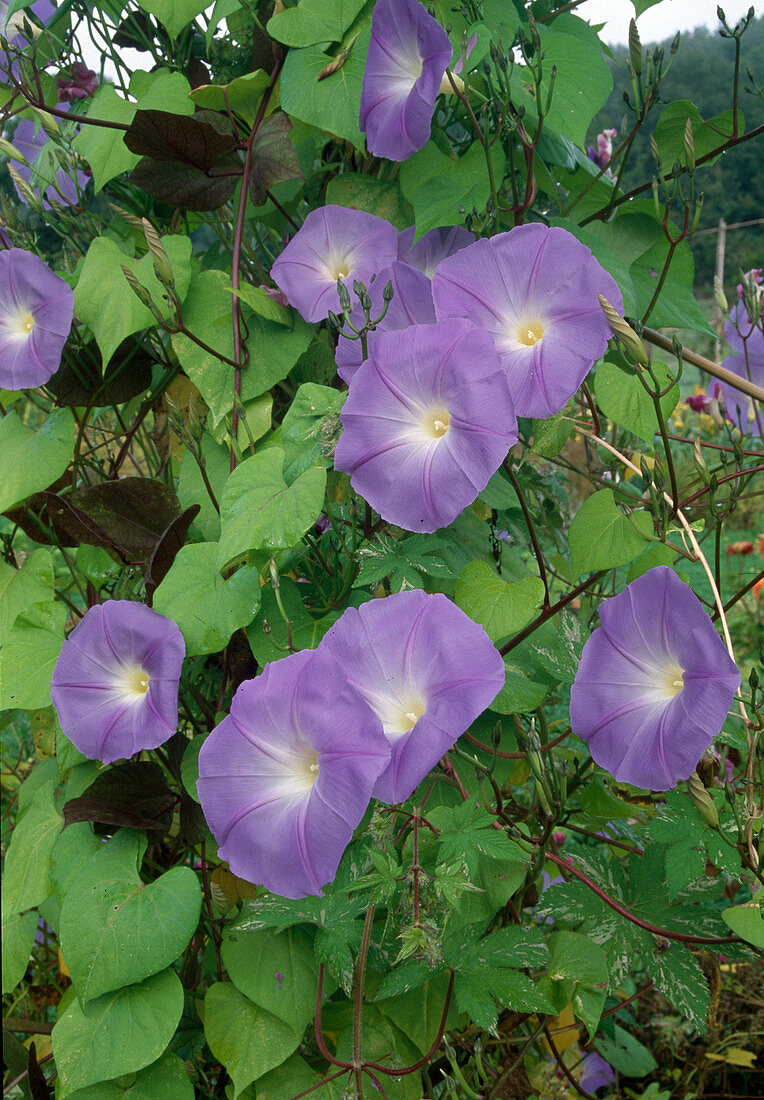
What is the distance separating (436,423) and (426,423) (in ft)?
0.03

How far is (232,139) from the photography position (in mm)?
1108

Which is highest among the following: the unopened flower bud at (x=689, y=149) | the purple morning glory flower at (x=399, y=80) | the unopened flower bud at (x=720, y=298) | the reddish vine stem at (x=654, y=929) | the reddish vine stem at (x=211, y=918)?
the purple morning glory flower at (x=399, y=80)

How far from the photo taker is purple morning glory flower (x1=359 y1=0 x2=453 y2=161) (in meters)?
0.96

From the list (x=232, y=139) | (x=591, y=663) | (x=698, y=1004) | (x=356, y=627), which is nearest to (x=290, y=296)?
(x=232, y=139)

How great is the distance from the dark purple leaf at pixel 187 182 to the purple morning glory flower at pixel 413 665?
2.17ft

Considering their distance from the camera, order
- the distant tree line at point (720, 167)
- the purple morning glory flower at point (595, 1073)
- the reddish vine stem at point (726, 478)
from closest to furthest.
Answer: the reddish vine stem at point (726, 478) → the purple morning glory flower at point (595, 1073) → the distant tree line at point (720, 167)

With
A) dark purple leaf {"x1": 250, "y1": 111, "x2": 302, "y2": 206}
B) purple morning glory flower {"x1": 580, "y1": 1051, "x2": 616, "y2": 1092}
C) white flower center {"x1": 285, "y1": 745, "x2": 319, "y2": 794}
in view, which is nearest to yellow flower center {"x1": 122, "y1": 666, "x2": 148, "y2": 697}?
white flower center {"x1": 285, "y1": 745, "x2": 319, "y2": 794}

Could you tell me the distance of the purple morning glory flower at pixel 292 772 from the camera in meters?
0.75

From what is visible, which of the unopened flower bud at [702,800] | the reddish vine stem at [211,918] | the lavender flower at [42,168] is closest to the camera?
the unopened flower bud at [702,800]

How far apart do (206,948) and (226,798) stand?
0.45m

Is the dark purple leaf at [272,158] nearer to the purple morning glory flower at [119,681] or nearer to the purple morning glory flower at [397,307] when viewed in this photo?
the purple morning glory flower at [397,307]

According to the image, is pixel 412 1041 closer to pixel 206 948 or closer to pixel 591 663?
pixel 206 948

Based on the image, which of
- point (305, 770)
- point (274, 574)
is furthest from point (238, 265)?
point (305, 770)

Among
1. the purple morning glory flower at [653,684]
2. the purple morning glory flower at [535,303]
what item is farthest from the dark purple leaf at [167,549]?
Result: the purple morning glory flower at [653,684]
